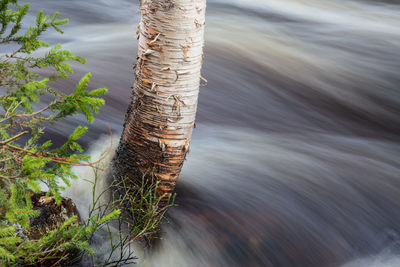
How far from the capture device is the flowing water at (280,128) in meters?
3.47

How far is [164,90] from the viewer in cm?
288

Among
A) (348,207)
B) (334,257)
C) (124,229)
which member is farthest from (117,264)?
(348,207)

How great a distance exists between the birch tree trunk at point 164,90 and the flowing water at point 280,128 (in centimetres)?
64

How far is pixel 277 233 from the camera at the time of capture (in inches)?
137

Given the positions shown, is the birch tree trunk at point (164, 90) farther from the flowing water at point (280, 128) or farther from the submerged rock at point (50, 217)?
the flowing water at point (280, 128)

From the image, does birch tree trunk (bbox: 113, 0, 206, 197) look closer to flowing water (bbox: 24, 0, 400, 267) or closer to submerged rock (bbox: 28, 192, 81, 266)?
submerged rock (bbox: 28, 192, 81, 266)

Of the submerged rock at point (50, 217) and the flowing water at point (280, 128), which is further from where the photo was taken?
the flowing water at point (280, 128)

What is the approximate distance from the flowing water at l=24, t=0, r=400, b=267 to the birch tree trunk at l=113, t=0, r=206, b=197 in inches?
25.2

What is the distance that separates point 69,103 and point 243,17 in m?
6.74

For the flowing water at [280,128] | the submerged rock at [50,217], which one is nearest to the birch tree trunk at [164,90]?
the submerged rock at [50,217]

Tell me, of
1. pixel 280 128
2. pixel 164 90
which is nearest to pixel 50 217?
pixel 164 90

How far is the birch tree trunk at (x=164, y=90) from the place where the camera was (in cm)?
274

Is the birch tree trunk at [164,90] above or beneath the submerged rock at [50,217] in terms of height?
above

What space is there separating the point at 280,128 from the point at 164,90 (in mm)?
2747
